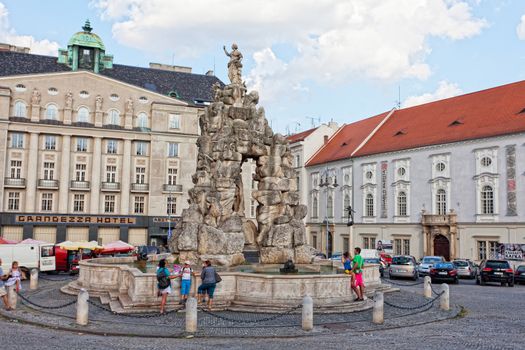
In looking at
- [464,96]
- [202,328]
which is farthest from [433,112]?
[202,328]

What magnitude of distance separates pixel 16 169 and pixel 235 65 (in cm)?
3692

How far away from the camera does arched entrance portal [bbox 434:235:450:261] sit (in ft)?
142

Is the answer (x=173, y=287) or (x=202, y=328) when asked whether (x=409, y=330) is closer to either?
(x=202, y=328)

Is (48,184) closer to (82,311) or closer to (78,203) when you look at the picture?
(78,203)

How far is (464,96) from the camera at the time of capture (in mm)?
48844

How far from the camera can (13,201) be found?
5022 centimetres

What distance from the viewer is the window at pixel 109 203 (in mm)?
53188

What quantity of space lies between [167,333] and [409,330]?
5.73 m

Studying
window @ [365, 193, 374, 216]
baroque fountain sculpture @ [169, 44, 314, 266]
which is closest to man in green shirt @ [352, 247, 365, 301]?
baroque fountain sculpture @ [169, 44, 314, 266]

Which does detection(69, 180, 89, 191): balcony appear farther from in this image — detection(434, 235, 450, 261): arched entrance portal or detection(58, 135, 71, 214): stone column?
detection(434, 235, 450, 261): arched entrance portal

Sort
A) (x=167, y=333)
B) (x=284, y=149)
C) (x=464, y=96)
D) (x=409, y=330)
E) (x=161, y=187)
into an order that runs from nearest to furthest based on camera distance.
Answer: (x=167, y=333), (x=409, y=330), (x=284, y=149), (x=464, y=96), (x=161, y=187)

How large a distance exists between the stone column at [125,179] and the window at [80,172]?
373 centimetres

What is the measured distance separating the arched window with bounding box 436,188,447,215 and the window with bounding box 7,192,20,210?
125ft

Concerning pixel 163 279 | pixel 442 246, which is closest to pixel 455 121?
pixel 442 246
